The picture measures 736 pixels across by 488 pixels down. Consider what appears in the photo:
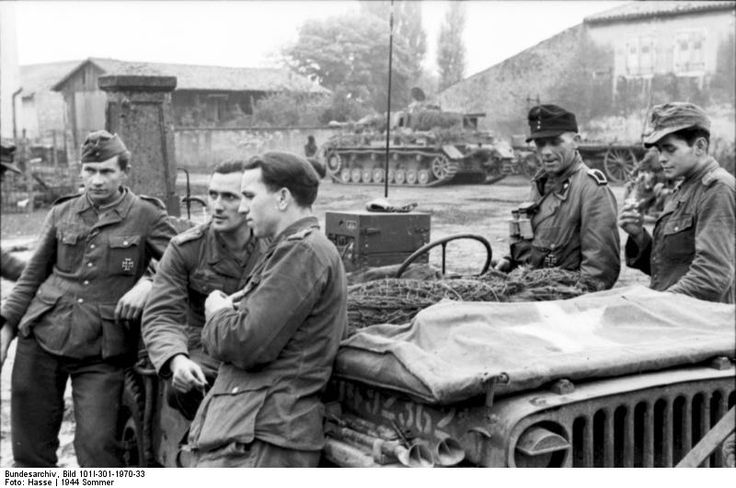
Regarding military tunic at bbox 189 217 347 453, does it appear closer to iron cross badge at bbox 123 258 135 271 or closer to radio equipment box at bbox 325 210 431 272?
iron cross badge at bbox 123 258 135 271

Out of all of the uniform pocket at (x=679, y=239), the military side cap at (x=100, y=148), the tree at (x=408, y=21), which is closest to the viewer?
the uniform pocket at (x=679, y=239)

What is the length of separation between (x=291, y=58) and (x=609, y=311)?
12601mm

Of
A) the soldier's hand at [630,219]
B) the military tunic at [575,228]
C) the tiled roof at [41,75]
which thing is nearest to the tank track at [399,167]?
the tiled roof at [41,75]

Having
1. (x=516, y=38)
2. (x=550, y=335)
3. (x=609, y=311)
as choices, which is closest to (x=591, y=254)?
(x=609, y=311)

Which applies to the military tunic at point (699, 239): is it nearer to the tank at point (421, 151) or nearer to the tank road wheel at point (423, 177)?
the tank at point (421, 151)

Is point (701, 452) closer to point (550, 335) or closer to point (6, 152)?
point (550, 335)

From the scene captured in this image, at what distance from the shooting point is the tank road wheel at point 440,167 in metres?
22.8

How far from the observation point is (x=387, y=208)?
5.93 metres

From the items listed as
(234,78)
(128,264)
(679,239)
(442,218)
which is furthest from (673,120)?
(234,78)

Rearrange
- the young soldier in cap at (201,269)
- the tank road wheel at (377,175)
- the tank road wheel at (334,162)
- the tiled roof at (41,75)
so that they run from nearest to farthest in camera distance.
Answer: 1. the young soldier in cap at (201,269)
2. the tank road wheel at (377,175)
3. the tank road wheel at (334,162)
4. the tiled roof at (41,75)

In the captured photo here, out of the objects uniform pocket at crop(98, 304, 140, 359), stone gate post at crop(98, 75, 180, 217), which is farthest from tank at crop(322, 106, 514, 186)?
uniform pocket at crop(98, 304, 140, 359)

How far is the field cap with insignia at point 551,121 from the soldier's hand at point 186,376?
86.9 inches

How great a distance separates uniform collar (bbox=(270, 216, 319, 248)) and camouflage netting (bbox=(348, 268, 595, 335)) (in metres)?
0.54

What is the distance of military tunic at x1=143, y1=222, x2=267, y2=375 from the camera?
12.5ft
